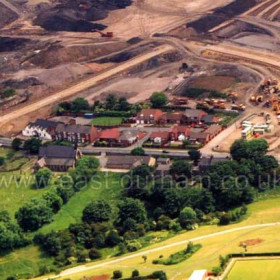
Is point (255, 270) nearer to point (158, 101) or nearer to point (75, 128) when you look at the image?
point (75, 128)

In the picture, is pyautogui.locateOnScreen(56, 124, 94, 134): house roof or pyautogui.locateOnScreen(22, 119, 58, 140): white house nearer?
pyautogui.locateOnScreen(56, 124, 94, 134): house roof

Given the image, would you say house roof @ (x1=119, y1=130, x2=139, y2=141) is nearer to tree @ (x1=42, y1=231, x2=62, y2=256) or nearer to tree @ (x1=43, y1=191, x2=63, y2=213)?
tree @ (x1=43, y1=191, x2=63, y2=213)

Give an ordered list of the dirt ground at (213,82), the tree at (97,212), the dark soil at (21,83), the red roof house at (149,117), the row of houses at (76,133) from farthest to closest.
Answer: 1. the dark soil at (21,83)
2. the dirt ground at (213,82)
3. the red roof house at (149,117)
4. the row of houses at (76,133)
5. the tree at (97,212)

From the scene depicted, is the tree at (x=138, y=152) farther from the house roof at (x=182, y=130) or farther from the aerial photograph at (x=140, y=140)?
the house roof at (x=182, y=130)

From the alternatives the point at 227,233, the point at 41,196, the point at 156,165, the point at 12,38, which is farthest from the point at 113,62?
the point at 227,233

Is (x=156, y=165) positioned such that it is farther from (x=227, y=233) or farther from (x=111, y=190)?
(x=227, y=233)

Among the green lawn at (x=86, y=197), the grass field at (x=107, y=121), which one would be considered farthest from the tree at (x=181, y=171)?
the grass field at (x=107, y=121)

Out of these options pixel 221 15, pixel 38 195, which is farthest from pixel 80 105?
pixel 221 15

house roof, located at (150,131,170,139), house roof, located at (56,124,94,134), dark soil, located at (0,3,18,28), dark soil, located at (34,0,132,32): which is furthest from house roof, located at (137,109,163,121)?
dark soil, located at (0,3,18,28)
